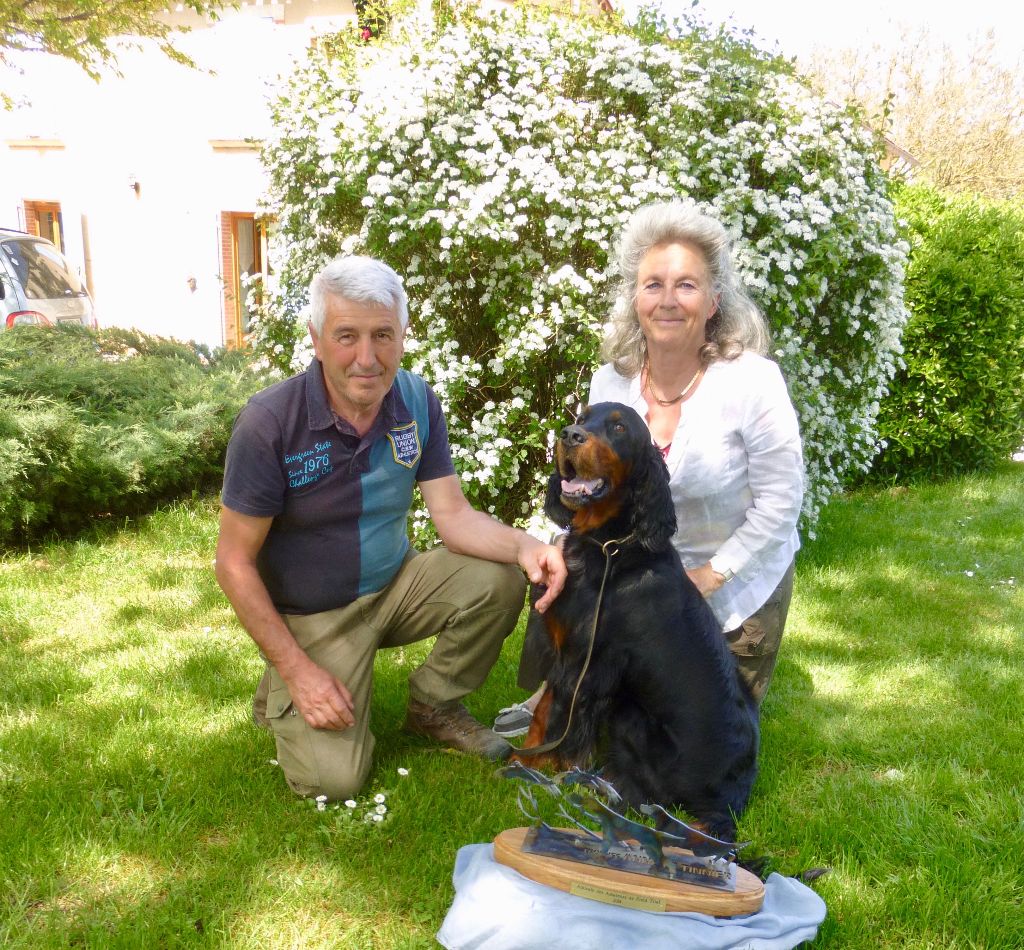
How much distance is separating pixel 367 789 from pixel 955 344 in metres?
5.94

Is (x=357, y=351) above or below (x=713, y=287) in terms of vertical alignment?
below

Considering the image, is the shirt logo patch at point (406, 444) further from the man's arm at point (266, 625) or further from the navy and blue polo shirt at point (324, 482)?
the man's arm at point (266, 625)

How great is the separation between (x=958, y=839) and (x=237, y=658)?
8.31ft

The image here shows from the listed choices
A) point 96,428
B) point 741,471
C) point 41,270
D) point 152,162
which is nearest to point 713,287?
point 741,471

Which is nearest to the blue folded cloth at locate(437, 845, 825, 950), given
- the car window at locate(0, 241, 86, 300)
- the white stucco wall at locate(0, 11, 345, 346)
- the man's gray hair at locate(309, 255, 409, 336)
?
the man's gray hair at locate(309, 255, 409, 336)

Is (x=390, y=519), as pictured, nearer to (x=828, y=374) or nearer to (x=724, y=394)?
(x=724, y=394)

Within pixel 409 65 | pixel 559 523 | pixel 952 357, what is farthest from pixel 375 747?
pixel 952 357

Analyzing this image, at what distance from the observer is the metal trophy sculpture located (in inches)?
74.6

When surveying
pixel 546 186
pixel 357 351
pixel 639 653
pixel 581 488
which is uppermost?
pixel 546 186

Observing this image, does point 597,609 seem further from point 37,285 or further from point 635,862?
point 37,285

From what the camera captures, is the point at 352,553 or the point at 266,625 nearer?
the point at 266,625

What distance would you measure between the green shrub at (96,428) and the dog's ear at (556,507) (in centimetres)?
315

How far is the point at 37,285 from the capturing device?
10359 mm

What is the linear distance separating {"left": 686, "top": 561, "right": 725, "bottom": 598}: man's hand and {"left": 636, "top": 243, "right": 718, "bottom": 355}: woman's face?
728 mm
